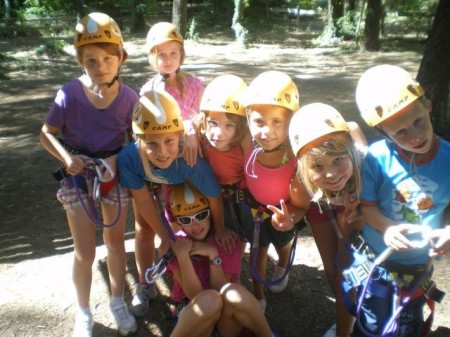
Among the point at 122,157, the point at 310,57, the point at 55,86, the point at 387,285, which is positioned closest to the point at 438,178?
the point at 387,285

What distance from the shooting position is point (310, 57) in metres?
15.2

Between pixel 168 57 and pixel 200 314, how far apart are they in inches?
71.7

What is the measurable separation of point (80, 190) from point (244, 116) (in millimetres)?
1141

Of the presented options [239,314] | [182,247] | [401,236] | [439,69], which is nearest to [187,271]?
[182,247]

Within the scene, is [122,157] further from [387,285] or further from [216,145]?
[387,285]

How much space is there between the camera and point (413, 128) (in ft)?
6.78

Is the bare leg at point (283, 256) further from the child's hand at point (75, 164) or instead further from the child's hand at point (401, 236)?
the child's hand at point (75, 164)

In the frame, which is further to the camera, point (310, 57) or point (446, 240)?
point (310, 57)

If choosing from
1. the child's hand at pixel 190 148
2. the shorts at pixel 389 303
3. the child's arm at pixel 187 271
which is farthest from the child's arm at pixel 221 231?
the shorts at pixel 389 303

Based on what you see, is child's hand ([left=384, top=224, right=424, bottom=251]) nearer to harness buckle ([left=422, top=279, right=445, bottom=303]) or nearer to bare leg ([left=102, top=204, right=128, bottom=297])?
harness buckle ([left=422, top=279, right=445, bottom=303])

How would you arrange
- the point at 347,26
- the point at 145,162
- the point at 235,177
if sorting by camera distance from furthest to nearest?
the point at 347,26 → the point at 235,177 → the point at 145,162

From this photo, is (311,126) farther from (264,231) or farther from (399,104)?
(264,231)

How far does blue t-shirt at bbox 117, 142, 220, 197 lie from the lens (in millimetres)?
2662

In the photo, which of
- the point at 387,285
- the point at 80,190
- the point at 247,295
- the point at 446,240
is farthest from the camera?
the point at 80,190
